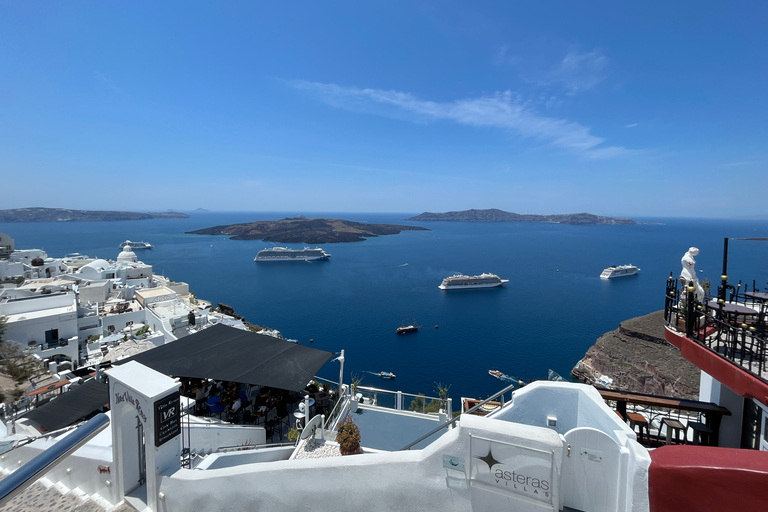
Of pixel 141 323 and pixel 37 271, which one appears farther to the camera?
pixel 37 271

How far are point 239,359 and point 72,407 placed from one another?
4141 mm

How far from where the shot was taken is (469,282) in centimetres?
5109

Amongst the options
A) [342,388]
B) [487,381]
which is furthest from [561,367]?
[342,388]

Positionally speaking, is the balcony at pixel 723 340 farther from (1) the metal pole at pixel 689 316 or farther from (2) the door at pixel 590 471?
(2) the door at pixel 590 471

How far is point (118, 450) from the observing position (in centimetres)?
409

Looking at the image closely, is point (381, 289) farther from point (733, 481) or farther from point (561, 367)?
point (733, 481)

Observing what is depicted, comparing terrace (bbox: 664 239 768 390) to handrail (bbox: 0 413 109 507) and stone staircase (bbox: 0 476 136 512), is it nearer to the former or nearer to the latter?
handrail (bbox: 0 413 109 507)

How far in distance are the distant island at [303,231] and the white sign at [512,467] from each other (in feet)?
387

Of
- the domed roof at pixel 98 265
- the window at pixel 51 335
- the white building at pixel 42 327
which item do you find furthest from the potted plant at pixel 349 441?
the domed roof at pixel 98 265

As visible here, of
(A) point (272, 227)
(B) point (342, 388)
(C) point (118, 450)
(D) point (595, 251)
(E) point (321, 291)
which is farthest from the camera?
(A) point (272, 227)

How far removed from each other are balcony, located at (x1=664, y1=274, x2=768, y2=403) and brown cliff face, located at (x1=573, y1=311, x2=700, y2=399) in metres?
22.4

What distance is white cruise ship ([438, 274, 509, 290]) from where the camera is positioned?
50500mm

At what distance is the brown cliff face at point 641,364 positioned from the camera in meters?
22.5

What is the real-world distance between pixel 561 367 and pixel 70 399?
27766 millimetres
